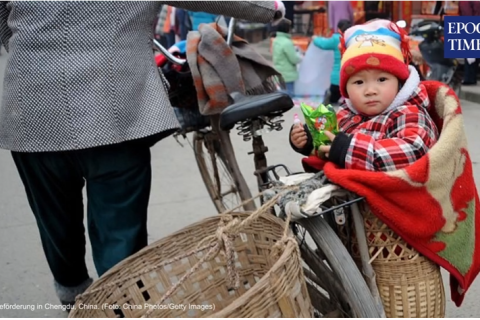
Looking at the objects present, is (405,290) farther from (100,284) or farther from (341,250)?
(100,284)

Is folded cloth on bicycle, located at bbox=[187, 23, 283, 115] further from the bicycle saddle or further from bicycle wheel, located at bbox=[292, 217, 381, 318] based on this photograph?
bicycle wheel, located at bbox=[292, 217, 381, 318]

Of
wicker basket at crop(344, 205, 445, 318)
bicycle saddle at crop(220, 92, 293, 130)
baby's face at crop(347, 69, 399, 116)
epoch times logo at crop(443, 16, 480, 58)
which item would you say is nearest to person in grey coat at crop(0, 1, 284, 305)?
bicycle saddle at crop(220, 92, 293, 130)

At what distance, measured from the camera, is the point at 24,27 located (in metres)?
2.13

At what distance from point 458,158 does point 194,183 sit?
3.36 meters

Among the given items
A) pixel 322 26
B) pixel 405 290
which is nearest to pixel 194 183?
pixel 405 290

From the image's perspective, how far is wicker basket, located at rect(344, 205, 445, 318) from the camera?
6.24 ft

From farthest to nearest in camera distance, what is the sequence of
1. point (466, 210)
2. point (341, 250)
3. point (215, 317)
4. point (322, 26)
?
point (322, 26) < point (466, 210) < point (341, 250) < point (215, 317)

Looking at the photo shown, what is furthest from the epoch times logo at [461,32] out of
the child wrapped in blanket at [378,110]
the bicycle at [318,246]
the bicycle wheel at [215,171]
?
the child wrapped in blanket at [378,110]

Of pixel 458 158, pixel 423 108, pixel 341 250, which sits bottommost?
pixel 341 250

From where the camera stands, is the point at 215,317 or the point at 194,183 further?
the point at 194,183

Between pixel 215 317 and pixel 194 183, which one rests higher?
pixel 215 317

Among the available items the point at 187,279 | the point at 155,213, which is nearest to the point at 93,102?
the point at 187,279

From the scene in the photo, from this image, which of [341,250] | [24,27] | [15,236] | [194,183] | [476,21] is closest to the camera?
[341,250]

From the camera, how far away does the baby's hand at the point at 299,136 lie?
2.09m
